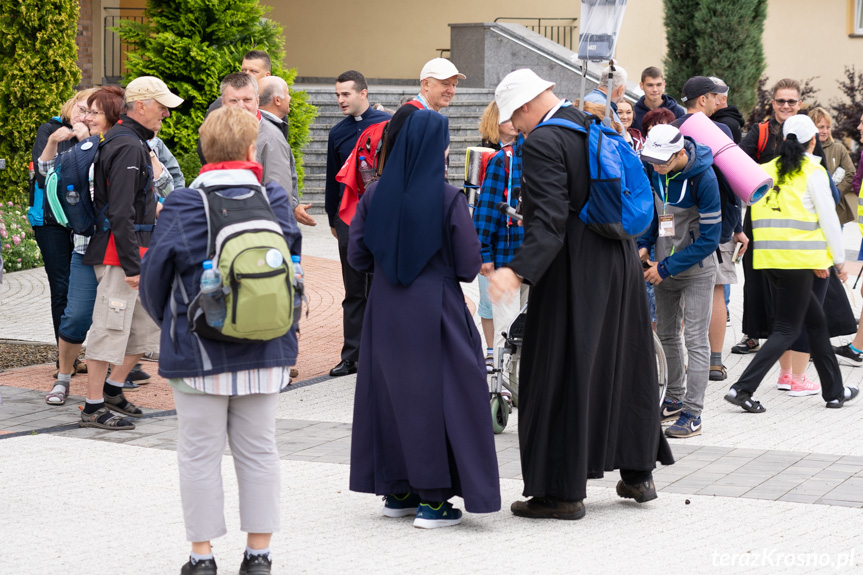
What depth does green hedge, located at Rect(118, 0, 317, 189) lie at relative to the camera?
1535cm

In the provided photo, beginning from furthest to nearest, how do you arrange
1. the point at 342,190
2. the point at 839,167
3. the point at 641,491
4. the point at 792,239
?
the point at 839,167, the point at 342,190, the point at 792,239, the point at 641,491

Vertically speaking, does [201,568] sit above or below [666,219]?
below

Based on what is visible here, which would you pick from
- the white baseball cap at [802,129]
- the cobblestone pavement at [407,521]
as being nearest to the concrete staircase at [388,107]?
the white baseball cap at [802,129]

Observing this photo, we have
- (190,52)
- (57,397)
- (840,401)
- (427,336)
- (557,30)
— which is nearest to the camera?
(427,336)

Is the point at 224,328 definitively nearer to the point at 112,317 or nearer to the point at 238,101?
the point at 112,317

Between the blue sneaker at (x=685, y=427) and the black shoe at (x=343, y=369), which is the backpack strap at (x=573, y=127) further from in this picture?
the black shoe at (x=343, y=369)

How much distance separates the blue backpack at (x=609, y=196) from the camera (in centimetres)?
523

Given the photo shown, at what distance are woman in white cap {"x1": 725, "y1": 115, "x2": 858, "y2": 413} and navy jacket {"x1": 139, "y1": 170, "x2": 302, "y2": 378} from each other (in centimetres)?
460

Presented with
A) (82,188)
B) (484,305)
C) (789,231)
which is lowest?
(484,305)

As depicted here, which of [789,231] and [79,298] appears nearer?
[79,298]

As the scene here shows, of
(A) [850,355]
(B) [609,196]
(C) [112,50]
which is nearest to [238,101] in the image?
(B) [609,196]

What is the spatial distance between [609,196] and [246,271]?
1841 millimetres

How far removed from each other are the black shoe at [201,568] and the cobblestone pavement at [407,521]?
0.76 ft

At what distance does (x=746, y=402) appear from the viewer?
313 inches
